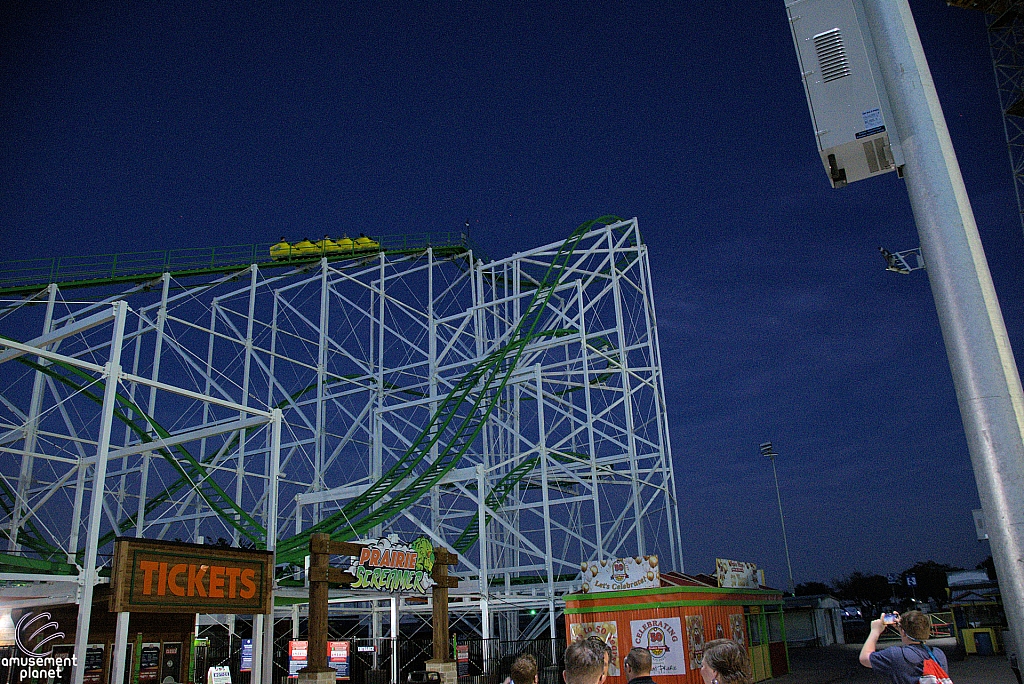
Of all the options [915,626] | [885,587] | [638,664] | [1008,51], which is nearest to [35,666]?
[638,664]

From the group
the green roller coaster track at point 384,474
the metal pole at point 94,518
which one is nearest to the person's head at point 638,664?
the metal pole at point 94,518

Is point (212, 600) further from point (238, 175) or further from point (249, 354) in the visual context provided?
point (238, 175)

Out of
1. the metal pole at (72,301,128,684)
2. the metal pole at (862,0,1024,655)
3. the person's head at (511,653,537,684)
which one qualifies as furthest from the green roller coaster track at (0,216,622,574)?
the metal pole at (862,0,1024,655)

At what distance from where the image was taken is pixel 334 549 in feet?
45.2

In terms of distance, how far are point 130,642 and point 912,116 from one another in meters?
13.3

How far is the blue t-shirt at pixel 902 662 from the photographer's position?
150 inches

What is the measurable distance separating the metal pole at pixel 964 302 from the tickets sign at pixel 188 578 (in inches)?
406

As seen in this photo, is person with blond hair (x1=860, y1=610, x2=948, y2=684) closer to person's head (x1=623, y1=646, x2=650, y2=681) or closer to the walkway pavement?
person's head (x1=623, y1=646, x2=650, y2=681)

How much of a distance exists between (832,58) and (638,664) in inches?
106

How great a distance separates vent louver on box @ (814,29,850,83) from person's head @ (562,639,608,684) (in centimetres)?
244

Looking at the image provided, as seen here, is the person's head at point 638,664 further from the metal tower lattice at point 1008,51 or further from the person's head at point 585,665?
the metal tower lattice at point 1008,51

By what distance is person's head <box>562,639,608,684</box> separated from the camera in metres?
3.14

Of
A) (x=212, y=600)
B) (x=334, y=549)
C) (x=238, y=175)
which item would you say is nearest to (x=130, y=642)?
(x=212, y=600)

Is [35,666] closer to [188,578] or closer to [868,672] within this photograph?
[188,578]
